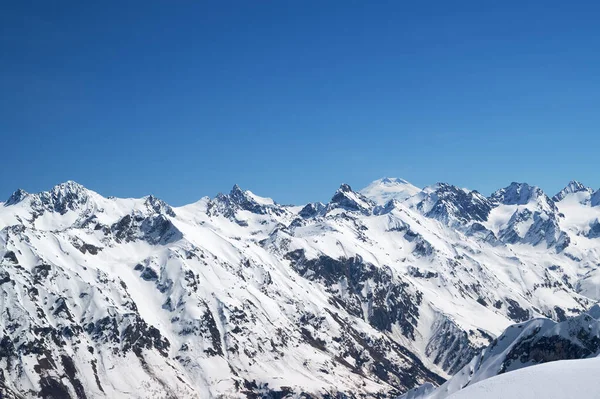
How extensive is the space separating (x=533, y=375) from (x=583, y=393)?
14.5 meters

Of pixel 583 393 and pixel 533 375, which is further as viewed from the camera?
pixel 533 375

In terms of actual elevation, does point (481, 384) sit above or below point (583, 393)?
above

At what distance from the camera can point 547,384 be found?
405 ft

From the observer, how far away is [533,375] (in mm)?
129500

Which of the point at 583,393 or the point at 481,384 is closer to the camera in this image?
the point at 583,393

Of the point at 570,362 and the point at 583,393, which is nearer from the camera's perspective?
the point at 583,393

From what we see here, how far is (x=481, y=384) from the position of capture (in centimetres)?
13538

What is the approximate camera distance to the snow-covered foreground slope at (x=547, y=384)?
118 m

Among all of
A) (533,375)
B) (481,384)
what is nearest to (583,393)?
(533,375)

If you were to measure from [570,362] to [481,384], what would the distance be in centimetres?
1795

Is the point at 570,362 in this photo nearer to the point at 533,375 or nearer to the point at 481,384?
the point at 533,375

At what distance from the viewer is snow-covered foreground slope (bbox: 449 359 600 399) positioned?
11769 centimetres

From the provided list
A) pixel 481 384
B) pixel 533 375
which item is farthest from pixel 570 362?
pixel 481 384

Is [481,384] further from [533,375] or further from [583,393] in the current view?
[583,393]
